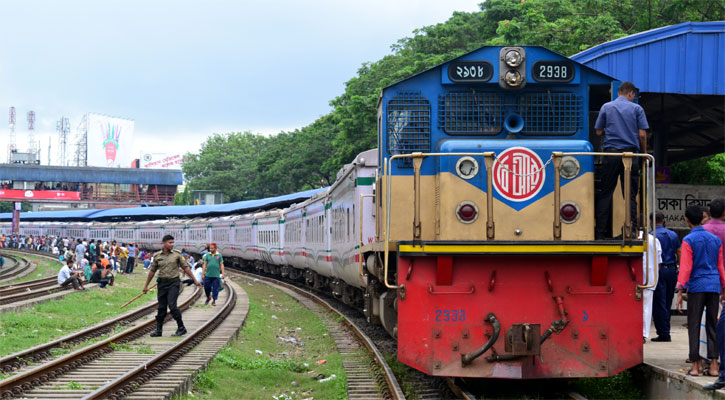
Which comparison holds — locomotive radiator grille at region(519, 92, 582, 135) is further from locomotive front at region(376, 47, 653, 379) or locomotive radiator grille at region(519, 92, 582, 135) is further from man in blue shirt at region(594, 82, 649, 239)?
man in blue shirt at region(594, 82, 649, 239)

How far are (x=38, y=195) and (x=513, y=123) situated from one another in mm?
101502

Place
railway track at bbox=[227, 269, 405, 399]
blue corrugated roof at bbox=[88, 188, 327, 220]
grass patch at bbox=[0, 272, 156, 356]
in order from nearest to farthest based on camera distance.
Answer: railway track at bbox=[227, 269, 405, 399] → grass patch at bbox=[0, 272, 156, 356] → blue corrugated roof at bbox=[88, 188, 327, 220]

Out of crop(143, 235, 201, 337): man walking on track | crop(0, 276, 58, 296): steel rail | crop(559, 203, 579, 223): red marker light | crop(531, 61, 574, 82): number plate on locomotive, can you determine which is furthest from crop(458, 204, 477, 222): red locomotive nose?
crop(0, 276, 58, 296): steel rail

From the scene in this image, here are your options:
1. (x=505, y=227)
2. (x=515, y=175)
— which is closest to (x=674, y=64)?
(x=515, y=175)

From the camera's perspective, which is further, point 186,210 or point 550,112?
point 186,210

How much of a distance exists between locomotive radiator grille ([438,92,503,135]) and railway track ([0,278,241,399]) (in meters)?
4.30

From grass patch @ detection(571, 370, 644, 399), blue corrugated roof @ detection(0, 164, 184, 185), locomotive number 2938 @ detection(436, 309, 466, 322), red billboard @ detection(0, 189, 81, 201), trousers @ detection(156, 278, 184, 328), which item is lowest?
grass patch @ detection(571, 370, 644, 399)

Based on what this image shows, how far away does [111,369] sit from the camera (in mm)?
10305

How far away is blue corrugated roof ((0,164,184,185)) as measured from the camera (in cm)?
10075

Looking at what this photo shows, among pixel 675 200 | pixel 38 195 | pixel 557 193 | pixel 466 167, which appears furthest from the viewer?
pixel 38 195

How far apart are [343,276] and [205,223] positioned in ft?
112

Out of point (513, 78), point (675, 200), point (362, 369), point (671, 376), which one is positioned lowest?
point (362, 369)

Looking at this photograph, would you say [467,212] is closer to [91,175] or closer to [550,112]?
[550,112]

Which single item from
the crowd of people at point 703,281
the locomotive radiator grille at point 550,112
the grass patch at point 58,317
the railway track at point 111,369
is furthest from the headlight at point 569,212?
the grass patch at point 58,317
